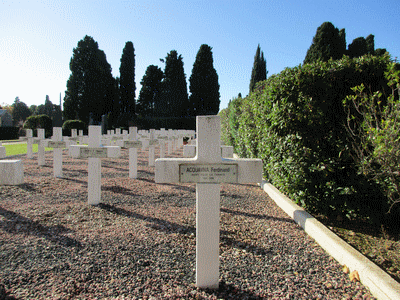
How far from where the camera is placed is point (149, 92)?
128 feet

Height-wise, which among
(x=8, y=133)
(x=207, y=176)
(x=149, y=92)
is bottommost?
(x=207, y=176)

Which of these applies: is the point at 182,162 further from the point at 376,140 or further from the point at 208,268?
the point at 376,140

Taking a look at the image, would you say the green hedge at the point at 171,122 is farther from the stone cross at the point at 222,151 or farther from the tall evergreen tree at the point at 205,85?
the stone cross at the point at 222,151

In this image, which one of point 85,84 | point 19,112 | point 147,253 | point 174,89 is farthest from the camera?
point 19,112

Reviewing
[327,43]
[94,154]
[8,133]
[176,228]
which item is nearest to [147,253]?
[176,228]

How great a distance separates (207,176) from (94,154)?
3075mm

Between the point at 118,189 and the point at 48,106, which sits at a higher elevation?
the point at 48,106

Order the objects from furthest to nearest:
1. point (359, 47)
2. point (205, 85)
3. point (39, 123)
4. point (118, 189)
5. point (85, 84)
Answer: point (205, 85) < point (85, 84) < point (359, 47) < point (39, 123) < point (118, 189)

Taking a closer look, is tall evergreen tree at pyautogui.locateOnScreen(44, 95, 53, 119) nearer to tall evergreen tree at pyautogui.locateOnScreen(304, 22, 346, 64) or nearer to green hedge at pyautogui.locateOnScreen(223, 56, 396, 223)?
tall evergreen tree at pyautogui.locateOnScreen(304, 22, 346, 64)

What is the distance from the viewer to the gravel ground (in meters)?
2.17

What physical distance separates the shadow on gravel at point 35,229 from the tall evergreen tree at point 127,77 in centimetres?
3251

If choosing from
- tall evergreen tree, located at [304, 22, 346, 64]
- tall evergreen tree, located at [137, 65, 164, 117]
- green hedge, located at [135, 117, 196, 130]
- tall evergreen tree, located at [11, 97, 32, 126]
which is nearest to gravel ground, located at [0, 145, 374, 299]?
tall evergreen tree, located at [304, 22, 346, 64]

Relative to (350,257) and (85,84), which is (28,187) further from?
(85,84)

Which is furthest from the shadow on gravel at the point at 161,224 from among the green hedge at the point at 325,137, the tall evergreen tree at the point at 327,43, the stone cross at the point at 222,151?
the tall evergreen tree at the point at 327,43
